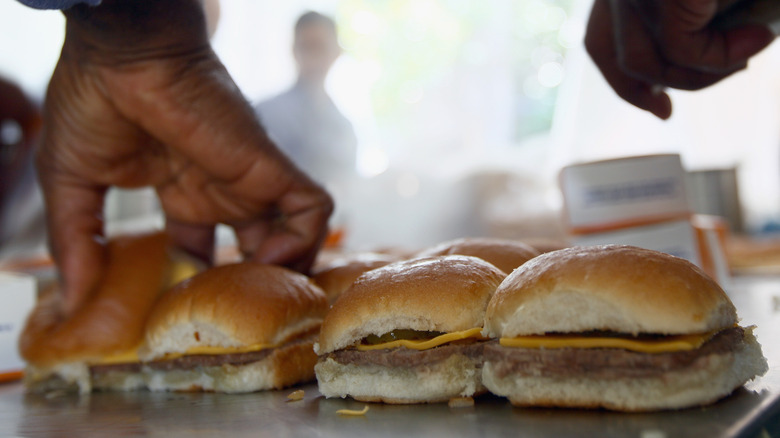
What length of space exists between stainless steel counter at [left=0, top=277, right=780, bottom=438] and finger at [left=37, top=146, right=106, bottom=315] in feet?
0.87

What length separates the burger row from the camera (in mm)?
783

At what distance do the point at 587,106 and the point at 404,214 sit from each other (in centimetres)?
256

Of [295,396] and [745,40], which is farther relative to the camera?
[745,40]

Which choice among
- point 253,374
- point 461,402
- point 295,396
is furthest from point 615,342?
point 253,374

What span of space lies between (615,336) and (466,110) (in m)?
5.58

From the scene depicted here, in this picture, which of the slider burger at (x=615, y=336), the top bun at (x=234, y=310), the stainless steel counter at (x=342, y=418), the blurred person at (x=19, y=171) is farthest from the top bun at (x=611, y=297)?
the blurred person at (x=19, y=171)

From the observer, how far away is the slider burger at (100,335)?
1.34 meters

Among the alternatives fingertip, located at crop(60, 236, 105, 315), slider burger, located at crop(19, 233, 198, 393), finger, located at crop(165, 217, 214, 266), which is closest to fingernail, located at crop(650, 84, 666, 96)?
finger, located at crop(165, 217, 214, 266)

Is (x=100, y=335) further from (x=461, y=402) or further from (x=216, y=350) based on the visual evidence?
(x=461, y=402)

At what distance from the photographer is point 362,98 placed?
17.3 ft

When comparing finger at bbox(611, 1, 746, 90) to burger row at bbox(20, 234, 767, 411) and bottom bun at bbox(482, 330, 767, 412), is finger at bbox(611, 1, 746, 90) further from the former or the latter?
bottom bun at bbox(482, 330, 767, 412)

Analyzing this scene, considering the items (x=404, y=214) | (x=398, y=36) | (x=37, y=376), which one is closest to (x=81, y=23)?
(x=37, y=376)

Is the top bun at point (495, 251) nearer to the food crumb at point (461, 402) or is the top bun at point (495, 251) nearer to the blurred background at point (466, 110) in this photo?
the food crumb at point (461, 402)

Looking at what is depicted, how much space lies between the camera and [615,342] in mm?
798
